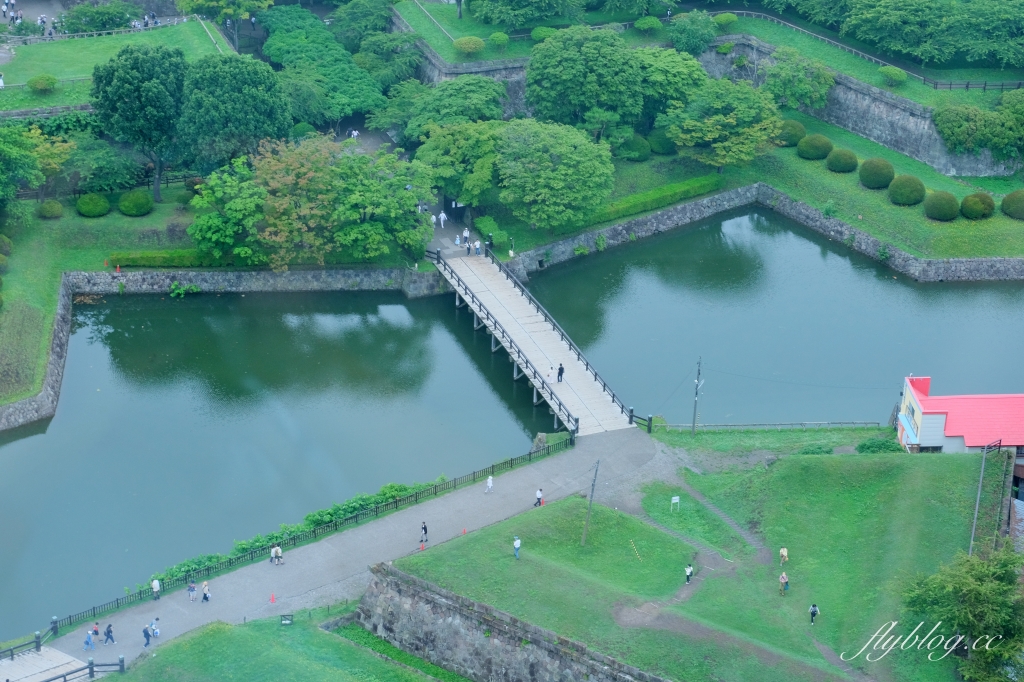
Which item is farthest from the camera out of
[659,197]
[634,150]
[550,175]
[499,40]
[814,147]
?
[499,40]

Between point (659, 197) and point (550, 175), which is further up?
point (550, 175)

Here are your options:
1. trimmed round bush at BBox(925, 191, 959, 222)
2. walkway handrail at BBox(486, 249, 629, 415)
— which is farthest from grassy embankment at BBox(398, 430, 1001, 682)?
trimmed round bush at BBox(925, 191, 959, 222)

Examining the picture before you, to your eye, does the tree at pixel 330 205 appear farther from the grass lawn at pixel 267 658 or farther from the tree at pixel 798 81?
the grass lawn at pixel 267 658

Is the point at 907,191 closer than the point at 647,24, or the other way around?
the point at 907,191

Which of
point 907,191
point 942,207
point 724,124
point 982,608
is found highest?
point 724,124

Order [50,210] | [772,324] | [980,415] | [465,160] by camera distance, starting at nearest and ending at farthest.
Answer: [980,415] < [772,324] < [50,210] < [465,160]

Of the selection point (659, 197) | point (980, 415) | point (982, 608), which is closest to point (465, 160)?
point (659, 197)

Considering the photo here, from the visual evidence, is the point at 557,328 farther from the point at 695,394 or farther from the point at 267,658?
the point at 267,658
